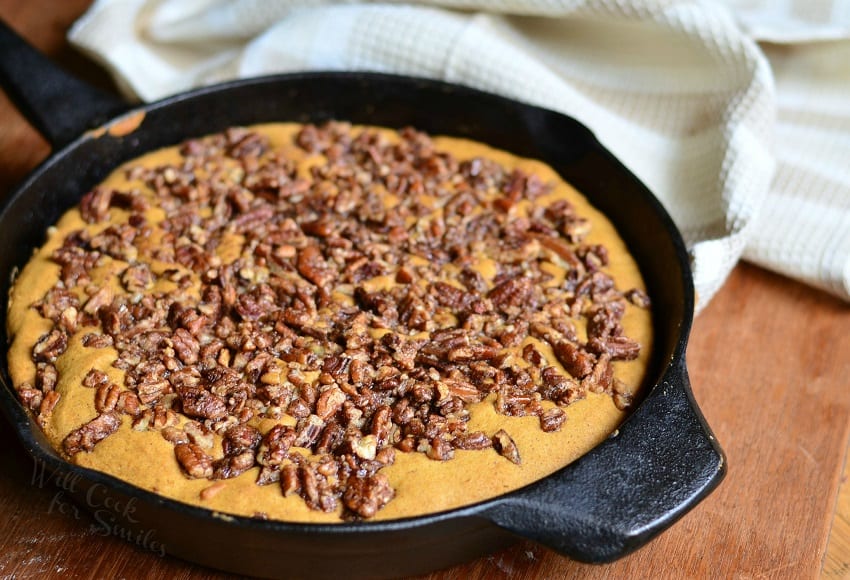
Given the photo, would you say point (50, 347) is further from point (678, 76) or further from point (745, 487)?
point (678, 76)

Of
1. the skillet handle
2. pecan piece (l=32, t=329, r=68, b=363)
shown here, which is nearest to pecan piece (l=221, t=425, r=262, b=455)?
pecan piece (l=32, t=329, r=68, b=363)

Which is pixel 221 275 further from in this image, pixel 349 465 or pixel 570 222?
pixel 570 222

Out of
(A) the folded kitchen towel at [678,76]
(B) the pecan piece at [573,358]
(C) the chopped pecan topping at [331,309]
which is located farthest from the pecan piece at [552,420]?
(A) the folded kitchen towel at [678,76]

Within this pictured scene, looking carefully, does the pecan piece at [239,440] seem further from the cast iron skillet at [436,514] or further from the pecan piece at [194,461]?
the cast iron skillet at [436,514]

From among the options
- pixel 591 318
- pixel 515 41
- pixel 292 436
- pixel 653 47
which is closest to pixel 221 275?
pixel 292 436

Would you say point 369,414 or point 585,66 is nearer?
point 369,414

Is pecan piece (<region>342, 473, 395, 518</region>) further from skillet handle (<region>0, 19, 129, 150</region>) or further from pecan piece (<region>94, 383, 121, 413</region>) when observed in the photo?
skillet handle (<region>0, 19, 129, 150</region>)
